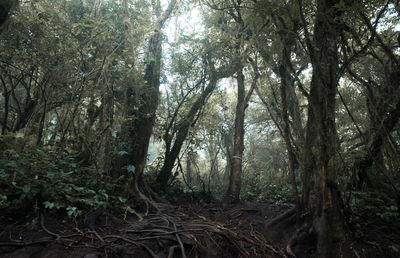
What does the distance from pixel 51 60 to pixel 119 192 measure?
3497 mm

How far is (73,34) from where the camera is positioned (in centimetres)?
557

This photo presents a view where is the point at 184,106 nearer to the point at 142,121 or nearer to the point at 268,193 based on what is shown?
the point at 142,121

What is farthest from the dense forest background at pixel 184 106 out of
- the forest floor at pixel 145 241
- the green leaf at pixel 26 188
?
the forest floor at pixel 145 241

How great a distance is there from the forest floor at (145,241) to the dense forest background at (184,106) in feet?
0.81

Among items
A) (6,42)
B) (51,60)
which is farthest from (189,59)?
(6,42)

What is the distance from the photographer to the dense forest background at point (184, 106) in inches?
123

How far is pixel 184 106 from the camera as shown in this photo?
9055mm

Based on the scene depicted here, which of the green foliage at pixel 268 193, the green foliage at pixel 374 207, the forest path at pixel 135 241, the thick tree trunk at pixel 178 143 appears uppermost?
the thick tree trunk at pixel 178 143

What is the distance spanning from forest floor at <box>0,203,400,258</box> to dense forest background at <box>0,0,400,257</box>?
25 cm

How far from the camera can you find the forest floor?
8.44ft

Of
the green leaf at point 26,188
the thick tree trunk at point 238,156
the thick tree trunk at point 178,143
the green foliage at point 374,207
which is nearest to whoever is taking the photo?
the green leaf at point 26,188

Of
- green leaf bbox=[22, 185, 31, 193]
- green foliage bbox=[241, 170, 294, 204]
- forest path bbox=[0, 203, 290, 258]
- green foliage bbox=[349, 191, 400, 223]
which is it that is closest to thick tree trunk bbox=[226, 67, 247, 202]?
green foliage bbox=[241, 170, 294, 204]

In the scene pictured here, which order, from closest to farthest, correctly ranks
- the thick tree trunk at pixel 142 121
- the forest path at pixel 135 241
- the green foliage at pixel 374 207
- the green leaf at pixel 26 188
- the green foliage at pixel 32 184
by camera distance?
the forest path at pixel 135 241 → the green leaf at pixel 26 188 → the green foliage at pixel 32 184 → the green foliage at pixel 374 207 → the thick tree trunk at pixel 142 121

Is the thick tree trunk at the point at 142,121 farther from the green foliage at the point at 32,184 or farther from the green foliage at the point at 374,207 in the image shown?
the green foliage at the point at 374,207
